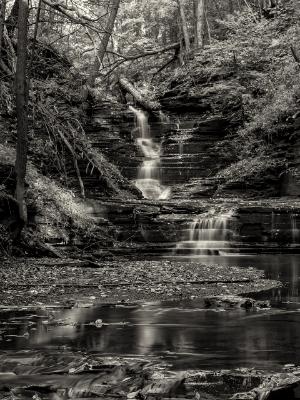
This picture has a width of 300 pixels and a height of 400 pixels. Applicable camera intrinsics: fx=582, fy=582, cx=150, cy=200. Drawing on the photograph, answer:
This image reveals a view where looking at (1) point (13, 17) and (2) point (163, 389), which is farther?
(1) point (13, 17)

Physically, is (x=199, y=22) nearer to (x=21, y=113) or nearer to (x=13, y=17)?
(x=13, y=17)

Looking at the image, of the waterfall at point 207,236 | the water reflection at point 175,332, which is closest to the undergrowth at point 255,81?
the waterfall at point 207,236

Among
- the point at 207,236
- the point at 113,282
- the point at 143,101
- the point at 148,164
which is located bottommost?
the point at 113,282

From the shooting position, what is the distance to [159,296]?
795cm

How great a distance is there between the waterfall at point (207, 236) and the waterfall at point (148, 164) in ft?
17.1

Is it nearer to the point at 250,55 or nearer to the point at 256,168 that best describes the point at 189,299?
the point at 256,168

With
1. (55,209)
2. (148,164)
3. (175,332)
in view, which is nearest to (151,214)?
(55,209)

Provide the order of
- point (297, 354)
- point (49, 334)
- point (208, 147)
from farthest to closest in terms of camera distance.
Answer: point (208, 147)
point (49, 334)
point (297, 354)

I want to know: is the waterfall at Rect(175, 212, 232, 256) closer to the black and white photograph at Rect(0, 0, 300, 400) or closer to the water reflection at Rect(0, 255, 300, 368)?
the black and white photograph at Rect(0, 0, 300, 400)

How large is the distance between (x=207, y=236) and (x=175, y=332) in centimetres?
1131

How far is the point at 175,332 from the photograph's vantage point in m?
5.53

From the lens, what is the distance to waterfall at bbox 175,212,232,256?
16.4 m

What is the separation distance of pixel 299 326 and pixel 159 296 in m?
2.61

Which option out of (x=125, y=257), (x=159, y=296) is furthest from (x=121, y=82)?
(x=159, y=296)
